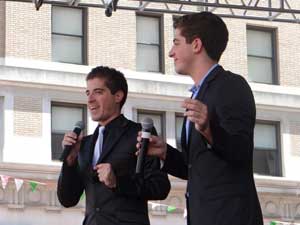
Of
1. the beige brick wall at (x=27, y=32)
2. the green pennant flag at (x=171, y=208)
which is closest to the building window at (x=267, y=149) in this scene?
the green pennant flag at (x=171, y=208)

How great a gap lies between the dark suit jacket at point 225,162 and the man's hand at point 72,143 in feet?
3.92

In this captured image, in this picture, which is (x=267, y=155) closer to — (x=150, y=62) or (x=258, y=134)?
(x=258, y=134)

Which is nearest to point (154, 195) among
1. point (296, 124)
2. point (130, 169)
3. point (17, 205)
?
point (130, 169)

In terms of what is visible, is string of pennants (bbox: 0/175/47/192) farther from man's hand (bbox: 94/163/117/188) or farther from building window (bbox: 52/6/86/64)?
man's hand (bbox: 94/163/117/188)

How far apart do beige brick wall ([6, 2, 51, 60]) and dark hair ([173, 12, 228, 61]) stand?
2056 centimetres

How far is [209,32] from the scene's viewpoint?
508 cm

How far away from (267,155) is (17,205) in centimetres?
766

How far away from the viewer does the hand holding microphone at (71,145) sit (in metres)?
6.00

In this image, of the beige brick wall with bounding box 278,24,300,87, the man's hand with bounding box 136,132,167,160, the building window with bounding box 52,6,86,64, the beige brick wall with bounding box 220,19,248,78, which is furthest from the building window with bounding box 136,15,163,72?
the man's hand with bounding box 136,132,167,160

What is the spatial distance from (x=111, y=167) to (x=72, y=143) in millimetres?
425

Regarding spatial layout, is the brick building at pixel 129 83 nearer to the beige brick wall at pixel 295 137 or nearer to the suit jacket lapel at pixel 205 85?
the beige brick wall at pixel 295 137

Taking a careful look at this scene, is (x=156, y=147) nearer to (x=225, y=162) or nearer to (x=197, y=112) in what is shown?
(x=225, y=162)

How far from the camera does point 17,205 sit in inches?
995

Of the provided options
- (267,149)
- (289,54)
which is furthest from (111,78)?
(289,54)
